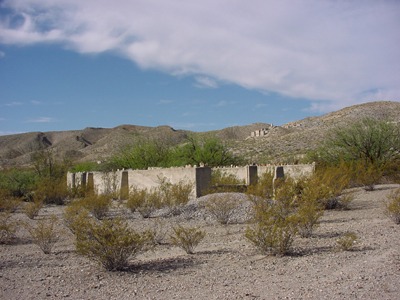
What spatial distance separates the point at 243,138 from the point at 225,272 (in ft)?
256

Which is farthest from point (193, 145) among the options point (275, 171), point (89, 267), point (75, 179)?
point (89, 267)

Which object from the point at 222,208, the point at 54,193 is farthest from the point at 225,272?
the point at 54,193

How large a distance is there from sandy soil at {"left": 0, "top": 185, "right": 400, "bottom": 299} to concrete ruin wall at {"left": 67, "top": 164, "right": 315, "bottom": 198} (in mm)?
8926

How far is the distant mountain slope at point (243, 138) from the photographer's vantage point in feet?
161

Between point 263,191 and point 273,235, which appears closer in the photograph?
point 273,235

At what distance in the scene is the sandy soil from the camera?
817 centimetres

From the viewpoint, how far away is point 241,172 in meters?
25.0

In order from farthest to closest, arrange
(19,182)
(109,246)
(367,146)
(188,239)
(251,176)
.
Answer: (19,182)
(367,146)
(251,176)
(188,239)
(109,246)

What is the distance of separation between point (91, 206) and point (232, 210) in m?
5.75

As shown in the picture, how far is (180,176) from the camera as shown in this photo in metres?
23.2

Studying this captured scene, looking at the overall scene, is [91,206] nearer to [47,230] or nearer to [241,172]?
[47,230]

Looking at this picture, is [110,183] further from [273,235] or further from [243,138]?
[243,138]

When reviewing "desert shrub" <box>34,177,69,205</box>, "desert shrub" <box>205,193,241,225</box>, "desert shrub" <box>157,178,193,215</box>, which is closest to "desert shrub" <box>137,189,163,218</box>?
"desert shrub" <box>157,178,193,215</box>

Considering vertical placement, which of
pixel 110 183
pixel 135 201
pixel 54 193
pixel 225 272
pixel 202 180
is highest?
pixel 202 180
